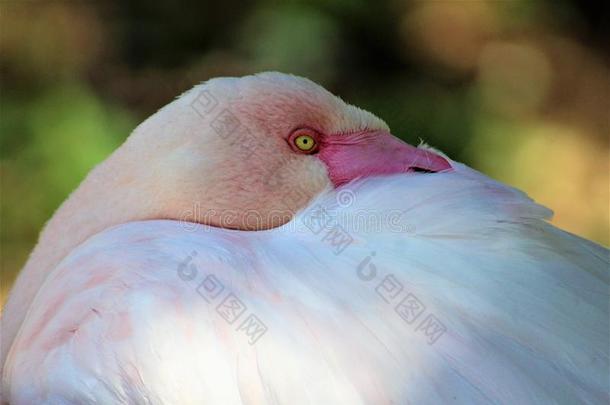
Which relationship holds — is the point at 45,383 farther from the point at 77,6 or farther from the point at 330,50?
the point at 77,6

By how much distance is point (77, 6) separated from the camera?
3.96 metres

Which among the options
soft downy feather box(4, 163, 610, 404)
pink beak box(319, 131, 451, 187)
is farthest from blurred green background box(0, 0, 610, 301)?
soft downy feather box(4, 163, 610, 404)

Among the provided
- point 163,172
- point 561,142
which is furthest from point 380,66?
point 163,172

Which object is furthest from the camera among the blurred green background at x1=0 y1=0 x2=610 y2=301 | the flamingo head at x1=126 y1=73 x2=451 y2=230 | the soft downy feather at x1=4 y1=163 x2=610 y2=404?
the blurred green background at x1=0 y1=0 x2=610 y2=301

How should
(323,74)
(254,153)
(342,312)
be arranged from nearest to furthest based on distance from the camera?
(342,312), (254,153), (323,74)

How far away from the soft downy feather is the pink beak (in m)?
0.16

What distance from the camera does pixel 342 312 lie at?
115 cm

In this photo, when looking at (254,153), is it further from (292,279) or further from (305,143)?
(292,279)

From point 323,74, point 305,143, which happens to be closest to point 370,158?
point 305,143

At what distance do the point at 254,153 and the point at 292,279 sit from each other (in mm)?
431

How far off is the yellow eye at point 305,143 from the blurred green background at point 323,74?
1923mm

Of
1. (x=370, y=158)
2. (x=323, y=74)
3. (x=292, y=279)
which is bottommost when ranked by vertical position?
(x=292, y=279)

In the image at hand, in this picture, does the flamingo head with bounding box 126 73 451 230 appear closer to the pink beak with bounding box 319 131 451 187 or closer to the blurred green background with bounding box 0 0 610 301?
the pink beak with bounding box 319 131 451 187

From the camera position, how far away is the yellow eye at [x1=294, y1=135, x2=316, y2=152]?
1603 mm
